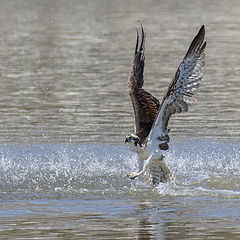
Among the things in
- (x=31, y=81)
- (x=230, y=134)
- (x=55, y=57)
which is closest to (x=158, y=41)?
(x=55, y=57)

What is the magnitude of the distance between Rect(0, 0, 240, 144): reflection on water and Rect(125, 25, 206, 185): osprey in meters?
2.59

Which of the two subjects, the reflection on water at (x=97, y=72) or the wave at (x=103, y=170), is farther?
the reflection on water at (x=97, y=72)

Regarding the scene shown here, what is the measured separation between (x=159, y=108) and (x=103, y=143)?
3690 mm

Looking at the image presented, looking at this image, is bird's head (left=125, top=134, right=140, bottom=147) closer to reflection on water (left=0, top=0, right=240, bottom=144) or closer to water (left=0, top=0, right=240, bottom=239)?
water (left=0, top=0, right=240, bottom=239)

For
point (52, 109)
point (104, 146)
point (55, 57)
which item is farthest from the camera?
point (55, 57)

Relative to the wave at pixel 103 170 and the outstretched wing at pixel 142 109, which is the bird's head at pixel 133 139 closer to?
the outstretched wing at pixel 142 109

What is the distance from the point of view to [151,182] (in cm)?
1192

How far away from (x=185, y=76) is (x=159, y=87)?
31.3ft

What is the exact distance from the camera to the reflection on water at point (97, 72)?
54.1 feet

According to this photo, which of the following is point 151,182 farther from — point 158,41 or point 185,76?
point 158,41

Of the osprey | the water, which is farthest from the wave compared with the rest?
the osprey

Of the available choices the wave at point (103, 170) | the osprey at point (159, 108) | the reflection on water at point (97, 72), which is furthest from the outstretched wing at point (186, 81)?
the reflection on water at point (97, 72)

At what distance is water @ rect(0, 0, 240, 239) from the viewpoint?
9930 millimetres

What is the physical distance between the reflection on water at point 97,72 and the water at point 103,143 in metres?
0.04
